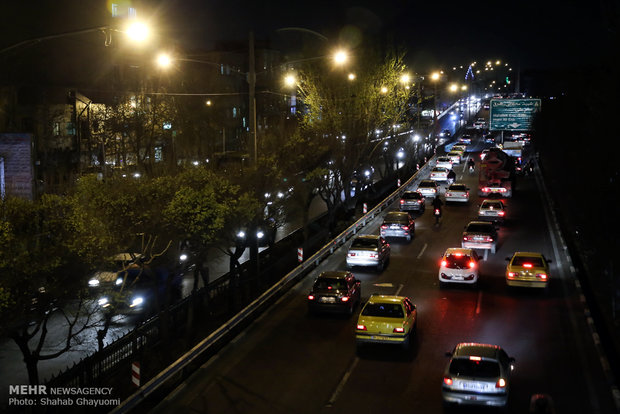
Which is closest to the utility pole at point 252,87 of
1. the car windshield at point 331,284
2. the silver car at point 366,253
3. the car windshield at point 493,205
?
the car windshield at point 331,284

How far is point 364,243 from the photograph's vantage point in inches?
1134

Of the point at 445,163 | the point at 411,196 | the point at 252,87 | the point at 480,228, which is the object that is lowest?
the point at 480,228

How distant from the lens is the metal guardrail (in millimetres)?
13946

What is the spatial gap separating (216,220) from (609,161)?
12870 millimetres

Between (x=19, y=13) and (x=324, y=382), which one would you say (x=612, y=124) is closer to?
(x=324, y=382)

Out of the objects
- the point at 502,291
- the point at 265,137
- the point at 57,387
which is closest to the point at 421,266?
the point at 502,291

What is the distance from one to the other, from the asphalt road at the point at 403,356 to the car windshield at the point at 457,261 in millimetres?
953

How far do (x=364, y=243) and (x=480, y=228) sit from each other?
6.88 metres

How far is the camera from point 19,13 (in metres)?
40.3

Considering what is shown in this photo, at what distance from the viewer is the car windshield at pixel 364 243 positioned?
28.7 m

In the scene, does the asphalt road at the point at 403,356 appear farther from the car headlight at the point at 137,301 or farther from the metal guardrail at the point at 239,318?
the car headlight at the point at 137,301

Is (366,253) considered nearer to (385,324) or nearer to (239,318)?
(239,318)

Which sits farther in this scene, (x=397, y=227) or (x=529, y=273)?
(x=397, y=227)

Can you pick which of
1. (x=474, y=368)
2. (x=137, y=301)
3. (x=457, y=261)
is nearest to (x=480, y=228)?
(x=457, y=261)
